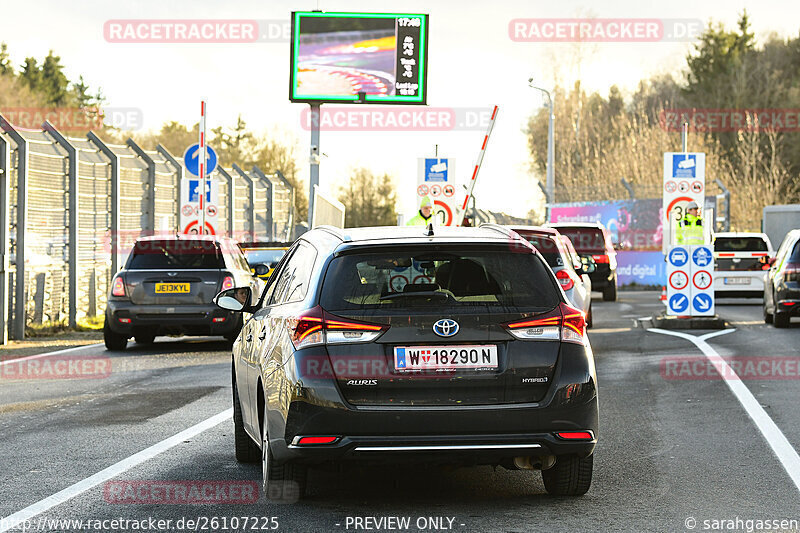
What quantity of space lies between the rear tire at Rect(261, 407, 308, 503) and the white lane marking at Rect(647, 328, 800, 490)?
2.79 m

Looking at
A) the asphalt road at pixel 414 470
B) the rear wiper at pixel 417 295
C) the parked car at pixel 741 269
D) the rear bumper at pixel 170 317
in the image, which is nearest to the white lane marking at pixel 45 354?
the rear bumper at pixel 170 317

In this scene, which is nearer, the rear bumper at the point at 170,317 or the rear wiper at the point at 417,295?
the rear wiper at the point at 417,295

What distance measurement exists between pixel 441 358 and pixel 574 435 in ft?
2.61

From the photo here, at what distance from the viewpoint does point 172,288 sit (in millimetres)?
17406

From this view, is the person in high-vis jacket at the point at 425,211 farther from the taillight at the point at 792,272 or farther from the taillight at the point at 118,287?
the taillight at the point at 792,272

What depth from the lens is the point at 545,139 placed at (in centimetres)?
7844

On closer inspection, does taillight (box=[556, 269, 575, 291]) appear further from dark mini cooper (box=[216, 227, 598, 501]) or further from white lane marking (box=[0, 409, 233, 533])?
dark mini cooper (box=[216, 227, 598, 501])

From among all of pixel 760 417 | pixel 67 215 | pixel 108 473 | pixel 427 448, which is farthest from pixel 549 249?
pixel 427 448

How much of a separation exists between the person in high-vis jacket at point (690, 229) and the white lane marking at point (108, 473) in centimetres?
1184

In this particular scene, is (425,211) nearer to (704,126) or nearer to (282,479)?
(282,479)

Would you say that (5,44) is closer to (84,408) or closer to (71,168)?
(71,168)

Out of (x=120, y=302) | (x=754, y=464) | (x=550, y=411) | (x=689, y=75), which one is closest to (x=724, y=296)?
(x=120, y=302)

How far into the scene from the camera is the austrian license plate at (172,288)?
17.4 m

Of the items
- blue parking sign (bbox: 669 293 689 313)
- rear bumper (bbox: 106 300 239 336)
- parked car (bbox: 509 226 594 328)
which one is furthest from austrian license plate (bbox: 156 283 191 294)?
blue parking sign (bbox: 669 293 689 313)
